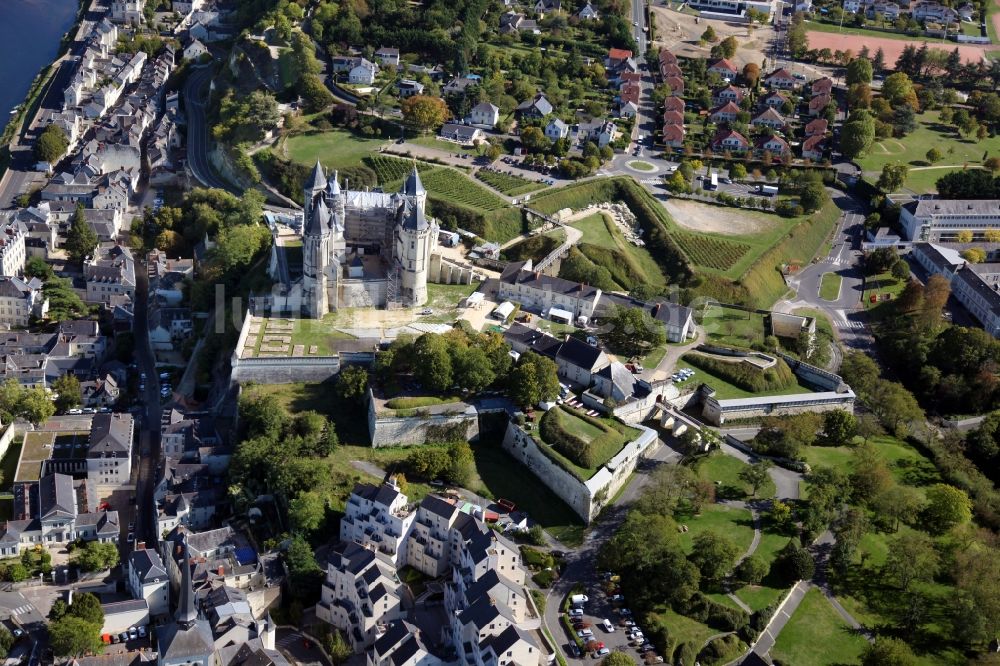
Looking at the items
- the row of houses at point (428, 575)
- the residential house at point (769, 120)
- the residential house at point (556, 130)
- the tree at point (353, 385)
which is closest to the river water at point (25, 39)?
the residential house at point (556, 130)

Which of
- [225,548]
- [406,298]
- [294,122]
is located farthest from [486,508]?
[294,122]

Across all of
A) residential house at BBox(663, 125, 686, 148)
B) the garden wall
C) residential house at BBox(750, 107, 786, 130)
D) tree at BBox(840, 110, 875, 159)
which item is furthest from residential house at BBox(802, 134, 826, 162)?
the garden wall

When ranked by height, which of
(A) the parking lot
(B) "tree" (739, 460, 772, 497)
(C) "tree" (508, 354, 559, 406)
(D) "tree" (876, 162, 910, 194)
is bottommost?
(A) the parking lot

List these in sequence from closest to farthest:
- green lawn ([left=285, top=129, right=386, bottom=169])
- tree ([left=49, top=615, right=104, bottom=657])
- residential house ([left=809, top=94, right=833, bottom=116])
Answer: tree ([left=49, top=615, right=104, bottom=657]), green lawn ([left=285, top=129, right=386, bottom=169]), residential house ([left=809, top=94, right=833, bottom=116])

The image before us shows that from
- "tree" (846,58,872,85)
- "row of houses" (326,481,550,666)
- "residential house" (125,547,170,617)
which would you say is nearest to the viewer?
"row of houses" (326,481,550,666)

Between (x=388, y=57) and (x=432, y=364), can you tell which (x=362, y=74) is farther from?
(x=432, y=364)

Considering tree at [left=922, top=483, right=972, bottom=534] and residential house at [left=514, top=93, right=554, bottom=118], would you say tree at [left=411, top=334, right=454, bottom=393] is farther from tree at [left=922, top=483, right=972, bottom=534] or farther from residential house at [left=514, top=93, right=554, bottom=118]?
residential house at [left=514, top=93, right=554, bottom=118]

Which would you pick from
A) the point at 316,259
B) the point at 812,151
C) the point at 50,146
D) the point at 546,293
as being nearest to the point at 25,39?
the point at 50,146
